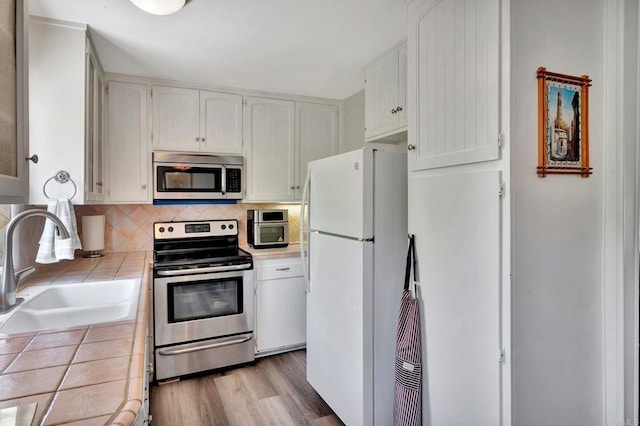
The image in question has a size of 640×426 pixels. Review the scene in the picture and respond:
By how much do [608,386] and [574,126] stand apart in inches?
41.4

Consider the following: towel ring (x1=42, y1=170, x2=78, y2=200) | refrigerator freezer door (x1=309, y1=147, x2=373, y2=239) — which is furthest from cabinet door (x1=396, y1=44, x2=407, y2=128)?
towel ring (x1=42, y1=170, x2=78, y2=200)

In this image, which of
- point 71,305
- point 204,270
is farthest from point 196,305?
point 71,305

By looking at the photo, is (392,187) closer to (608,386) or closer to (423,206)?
(423,206)

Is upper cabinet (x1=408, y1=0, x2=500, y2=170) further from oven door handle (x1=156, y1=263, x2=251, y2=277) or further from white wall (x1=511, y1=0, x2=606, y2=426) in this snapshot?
oven door handle (x1=156, y1=263, x2=251, y2=277)

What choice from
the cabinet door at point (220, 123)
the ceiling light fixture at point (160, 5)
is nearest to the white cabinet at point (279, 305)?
the cabinet door at point (220, 123)

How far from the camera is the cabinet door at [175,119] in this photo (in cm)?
283

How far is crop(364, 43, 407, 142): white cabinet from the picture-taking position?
2.15 meters

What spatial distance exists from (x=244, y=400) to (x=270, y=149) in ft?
6.81

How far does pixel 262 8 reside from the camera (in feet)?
5.85

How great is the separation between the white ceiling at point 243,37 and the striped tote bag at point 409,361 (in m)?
1.26

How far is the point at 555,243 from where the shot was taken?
1304 mm

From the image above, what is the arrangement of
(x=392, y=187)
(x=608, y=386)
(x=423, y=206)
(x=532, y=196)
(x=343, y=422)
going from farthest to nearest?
1. (x=343, y=422)
2. (x=392, y=187)
3. (x=423, y=206)
4. (x=608, y=386)
5. (x=532, y=196)

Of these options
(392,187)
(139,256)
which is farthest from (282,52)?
(139,256)

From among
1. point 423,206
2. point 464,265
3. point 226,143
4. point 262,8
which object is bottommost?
point 464,265
